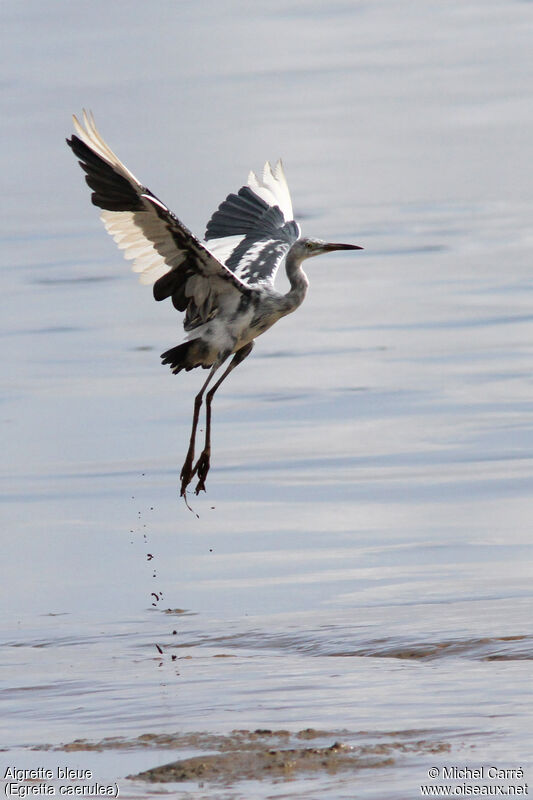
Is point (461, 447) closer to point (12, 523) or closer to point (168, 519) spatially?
point (168, 519)

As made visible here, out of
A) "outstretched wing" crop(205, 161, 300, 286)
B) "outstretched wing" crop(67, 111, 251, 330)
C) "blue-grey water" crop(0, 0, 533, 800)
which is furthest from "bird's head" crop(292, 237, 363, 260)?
"blue-grey water" crop(0, 0, 533, 800)

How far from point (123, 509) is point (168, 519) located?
0.36 m

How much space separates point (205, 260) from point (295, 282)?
1159 millimetres

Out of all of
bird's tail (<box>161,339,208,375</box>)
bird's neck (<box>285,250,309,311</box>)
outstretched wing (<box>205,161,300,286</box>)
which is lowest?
bird's tail (<box>161,339,208,375</box>)

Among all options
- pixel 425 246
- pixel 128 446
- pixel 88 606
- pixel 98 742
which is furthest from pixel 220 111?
A: pixel 98 742

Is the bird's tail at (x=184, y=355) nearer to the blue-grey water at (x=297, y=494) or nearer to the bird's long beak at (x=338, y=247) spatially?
the bird's long beak at (x=338, y=247)

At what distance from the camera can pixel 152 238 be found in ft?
36.8

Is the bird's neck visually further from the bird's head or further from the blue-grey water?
the blue-grey water

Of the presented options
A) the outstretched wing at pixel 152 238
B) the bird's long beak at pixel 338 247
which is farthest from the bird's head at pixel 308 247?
the outstretched wing at pixel 152 238

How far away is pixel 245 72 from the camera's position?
52125mm

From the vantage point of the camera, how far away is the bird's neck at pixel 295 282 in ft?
40.3

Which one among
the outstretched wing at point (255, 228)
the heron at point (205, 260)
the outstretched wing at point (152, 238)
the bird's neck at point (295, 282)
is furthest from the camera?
the outstretched wing at point (255, 228)

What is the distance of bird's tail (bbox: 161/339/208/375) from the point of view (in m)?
12.1

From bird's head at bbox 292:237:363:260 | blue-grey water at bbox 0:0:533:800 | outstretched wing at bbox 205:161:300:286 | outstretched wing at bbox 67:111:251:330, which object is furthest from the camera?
outstretched wing at bbox 205:161:300:286
